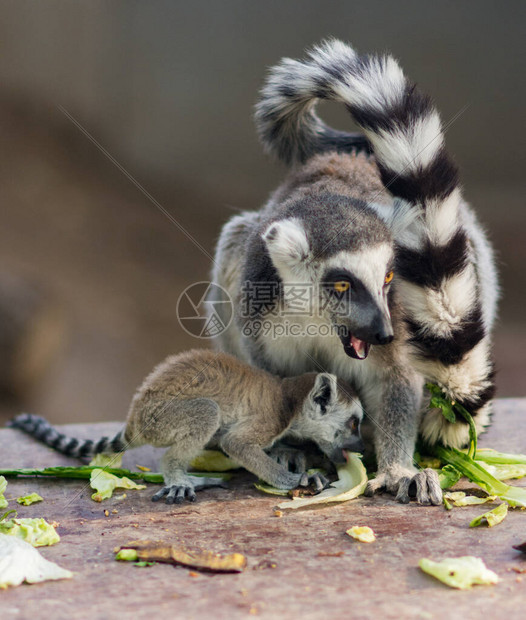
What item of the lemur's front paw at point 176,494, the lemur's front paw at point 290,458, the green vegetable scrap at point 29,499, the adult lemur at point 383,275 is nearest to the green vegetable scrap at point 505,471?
the adult lemur at point 383,275

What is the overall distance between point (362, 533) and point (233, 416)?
0.93 m

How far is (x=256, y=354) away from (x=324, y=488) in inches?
36.6

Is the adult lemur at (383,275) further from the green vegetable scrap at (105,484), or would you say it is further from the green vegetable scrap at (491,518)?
the green vegetable scrap at (105,484)

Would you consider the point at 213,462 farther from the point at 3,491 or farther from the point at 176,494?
the point at 3,491

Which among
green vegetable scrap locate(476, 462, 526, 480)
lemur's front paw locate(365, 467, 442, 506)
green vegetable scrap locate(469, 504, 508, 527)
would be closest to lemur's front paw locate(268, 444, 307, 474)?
lemur's front paw locate(365, 467, 442, 506)

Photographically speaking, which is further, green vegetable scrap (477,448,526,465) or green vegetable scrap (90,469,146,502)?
green vegetable scrap (477,448,526,465)

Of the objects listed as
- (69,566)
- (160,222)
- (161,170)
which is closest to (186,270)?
(160,222)

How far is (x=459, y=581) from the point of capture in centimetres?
217

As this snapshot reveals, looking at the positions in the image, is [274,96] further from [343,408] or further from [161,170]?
[161,170]

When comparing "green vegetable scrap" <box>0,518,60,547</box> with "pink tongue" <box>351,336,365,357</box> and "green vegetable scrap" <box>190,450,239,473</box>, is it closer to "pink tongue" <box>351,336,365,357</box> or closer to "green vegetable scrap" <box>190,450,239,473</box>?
"green vegetable scrap" <box>190,450,239,473</box>

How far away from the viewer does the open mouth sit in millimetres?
3219

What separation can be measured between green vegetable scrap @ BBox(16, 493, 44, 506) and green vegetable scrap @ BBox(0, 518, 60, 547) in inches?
14.2

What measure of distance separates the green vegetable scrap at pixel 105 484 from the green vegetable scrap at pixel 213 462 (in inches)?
13.2

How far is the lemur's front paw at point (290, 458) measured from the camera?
11.4 ft
